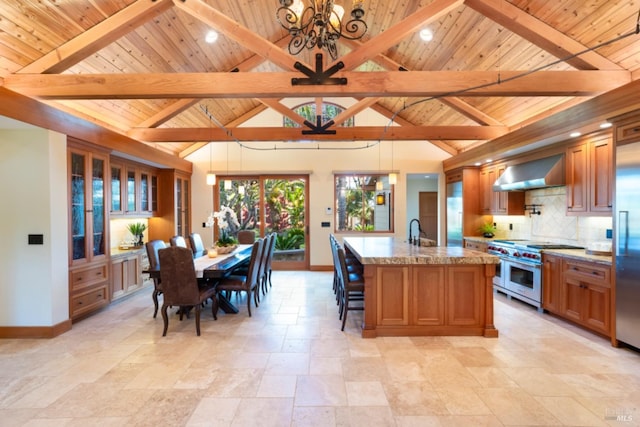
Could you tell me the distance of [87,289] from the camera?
391 cm

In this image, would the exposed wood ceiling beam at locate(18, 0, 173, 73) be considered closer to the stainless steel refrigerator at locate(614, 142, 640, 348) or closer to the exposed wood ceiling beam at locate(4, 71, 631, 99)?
the exposed wood ceiling beam at locate(4, 71, 631, 99)

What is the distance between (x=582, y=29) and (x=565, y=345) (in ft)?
10.4

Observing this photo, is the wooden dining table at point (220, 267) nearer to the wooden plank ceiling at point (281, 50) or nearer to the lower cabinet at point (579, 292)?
the wooden plank ceiling at point (281, 50)

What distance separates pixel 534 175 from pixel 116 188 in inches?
247

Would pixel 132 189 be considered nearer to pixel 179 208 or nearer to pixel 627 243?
pixel 179 208

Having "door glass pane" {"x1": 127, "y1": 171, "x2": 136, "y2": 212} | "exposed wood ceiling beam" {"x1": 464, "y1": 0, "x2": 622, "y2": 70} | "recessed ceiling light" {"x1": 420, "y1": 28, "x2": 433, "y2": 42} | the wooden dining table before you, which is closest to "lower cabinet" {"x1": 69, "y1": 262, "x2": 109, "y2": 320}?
the wooden dining table

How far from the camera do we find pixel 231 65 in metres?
5.13

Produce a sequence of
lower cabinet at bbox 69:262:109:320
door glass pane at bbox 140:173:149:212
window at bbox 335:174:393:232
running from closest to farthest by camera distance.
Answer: lower cabinet at bbox 69:262:109:320
door glass pane at bbox 140:173:149:212
window at bbox 335:174:393:232

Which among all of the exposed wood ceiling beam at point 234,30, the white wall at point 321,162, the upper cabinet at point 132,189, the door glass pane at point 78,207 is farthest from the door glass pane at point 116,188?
the exposed wood ceiling beam at point 234,30

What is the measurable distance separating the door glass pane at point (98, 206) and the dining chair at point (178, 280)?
151 centimetres

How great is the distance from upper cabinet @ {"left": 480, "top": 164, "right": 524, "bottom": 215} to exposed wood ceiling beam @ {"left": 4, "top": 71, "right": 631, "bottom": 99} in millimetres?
2267

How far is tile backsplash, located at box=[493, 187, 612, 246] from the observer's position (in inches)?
155

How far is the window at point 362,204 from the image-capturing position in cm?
714

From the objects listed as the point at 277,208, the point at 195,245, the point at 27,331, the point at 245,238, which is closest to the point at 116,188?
the point at 195,245
